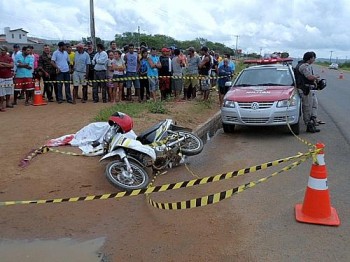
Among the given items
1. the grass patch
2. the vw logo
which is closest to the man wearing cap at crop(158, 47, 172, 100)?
the grass patch

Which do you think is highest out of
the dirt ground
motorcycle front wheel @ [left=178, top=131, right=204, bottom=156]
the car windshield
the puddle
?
the car windshield

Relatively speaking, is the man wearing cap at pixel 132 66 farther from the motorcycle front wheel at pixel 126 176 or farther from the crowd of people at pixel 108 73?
the motorcycle front wheel at pixel 126 176

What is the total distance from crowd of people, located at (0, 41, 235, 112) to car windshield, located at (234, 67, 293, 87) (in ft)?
7.61

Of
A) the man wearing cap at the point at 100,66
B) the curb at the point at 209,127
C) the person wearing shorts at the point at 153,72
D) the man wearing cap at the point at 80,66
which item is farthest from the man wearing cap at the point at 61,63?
the curb at the point at 209,127

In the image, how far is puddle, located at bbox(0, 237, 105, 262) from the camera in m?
3.84

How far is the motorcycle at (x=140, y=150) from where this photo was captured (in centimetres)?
564

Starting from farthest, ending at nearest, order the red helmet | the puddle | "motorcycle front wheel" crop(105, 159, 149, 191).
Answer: the red helmet, "motorcycle front wheel" crop(105, 159, 149, 191), the puddle

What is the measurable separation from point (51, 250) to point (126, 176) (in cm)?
181

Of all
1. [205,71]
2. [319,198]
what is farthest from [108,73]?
[319,198]

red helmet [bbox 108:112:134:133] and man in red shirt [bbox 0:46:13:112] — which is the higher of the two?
man in red shirt [bbox 0:46:13:112]

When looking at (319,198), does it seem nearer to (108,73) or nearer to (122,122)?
(122,122)

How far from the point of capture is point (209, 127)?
34.3ft

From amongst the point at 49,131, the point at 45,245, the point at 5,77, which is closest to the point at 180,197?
the point at 45,245

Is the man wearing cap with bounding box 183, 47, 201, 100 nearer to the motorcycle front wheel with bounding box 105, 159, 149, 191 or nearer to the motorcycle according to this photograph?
the motorcycle
